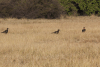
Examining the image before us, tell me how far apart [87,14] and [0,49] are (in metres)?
21.4

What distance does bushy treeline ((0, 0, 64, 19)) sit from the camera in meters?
20.6

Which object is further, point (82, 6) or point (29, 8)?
point (82, 6)

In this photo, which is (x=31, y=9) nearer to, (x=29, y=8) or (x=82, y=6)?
(x=29, y=8)

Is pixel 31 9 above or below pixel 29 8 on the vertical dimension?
below

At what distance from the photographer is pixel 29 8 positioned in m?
20.7

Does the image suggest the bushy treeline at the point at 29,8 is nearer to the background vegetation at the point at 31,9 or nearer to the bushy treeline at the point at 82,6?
the background vegetation at the point at 31,9

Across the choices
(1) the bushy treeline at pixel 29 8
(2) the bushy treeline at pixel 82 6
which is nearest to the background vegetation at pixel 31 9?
(1) the bushy treeline at pixel 29 8

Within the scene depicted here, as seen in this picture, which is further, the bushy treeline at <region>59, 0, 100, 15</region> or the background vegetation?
the bushy treeline at <region>59, 0, 100, 15</region>

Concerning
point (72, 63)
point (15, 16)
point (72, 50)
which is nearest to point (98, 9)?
point (15, 16)

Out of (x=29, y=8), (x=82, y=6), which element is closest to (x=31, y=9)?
(x=29, y=8)

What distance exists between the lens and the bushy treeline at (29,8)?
20578 millimetres

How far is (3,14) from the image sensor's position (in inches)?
839

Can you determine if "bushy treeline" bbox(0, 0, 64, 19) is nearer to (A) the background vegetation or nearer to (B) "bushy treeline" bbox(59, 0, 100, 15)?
(A) the background vegetation

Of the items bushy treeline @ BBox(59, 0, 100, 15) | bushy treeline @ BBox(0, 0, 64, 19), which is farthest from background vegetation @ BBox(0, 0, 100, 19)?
bushy treeline @ BBox(59, 0, 100, 15)
